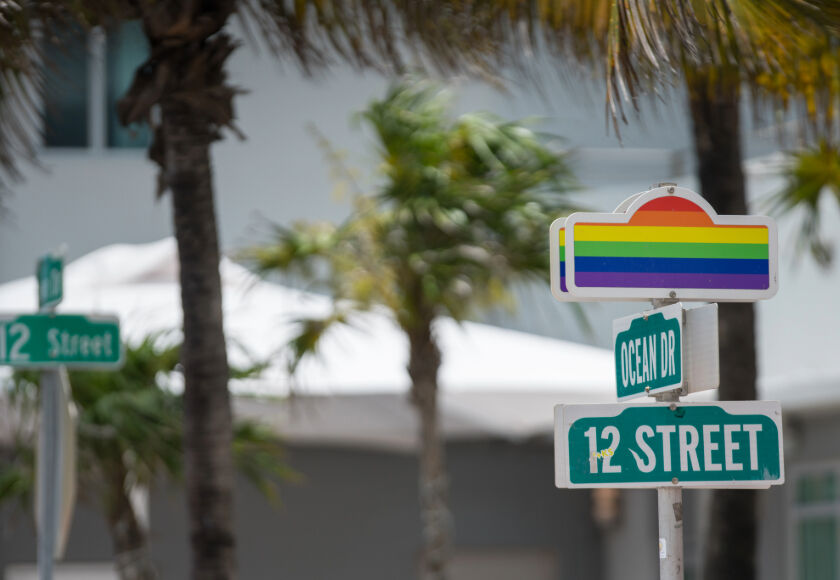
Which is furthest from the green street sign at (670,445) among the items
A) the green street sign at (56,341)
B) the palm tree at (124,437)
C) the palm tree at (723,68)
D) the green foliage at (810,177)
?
the palm tree at (124,437)

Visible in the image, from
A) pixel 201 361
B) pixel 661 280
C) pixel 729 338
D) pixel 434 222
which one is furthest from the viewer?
pixel 434 222

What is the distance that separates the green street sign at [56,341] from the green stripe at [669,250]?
110 inches

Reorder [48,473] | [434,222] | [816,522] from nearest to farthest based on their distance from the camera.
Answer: [48,473], [434,222], [816,522]

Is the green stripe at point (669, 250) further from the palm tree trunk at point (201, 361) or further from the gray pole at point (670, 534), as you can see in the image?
the palm tree trunk at point (201, 361)

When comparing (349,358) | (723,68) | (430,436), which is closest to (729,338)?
(723,68)

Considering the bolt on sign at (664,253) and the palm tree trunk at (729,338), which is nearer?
the bolt on sign at (664,253)

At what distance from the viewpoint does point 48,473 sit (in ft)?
17.9

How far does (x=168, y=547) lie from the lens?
12.9 m

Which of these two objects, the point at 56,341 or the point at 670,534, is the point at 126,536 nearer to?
the point at 56,341

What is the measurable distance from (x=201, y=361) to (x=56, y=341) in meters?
0.58

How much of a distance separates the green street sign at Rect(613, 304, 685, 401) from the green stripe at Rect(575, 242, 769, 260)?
0.47 ft

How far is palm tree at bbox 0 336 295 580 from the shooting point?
7945 mm

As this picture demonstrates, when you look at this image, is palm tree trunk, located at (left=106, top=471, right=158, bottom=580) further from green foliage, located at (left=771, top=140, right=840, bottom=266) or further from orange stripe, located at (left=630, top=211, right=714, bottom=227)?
orange stripe, located at (left=630, top=211, right=714, bottom=227)

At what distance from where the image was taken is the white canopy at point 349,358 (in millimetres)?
9773
